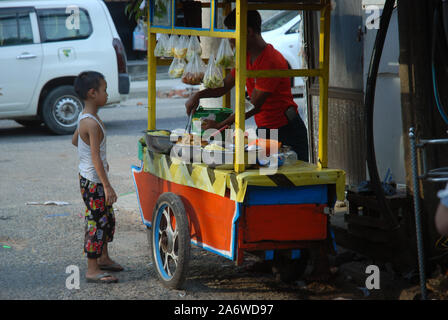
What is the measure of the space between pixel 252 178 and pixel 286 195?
0.95 ft

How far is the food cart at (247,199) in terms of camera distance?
14.1ft

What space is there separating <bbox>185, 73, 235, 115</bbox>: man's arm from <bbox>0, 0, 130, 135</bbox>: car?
21.7 feet

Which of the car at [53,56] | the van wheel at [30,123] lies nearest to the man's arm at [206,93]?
the car at [53,56]

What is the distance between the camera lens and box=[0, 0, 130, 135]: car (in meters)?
11.5

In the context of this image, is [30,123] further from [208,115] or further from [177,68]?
[208,115]

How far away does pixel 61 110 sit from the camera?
11844mm

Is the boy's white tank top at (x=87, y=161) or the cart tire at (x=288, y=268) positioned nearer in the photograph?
the cart tire at (x=288, y=268)

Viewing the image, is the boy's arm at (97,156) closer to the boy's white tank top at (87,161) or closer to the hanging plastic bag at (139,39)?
the boy's white tank top at (87,161)

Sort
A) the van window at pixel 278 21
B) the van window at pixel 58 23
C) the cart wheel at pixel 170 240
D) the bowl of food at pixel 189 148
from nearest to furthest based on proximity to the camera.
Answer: the cart wheel at pixel 170 240 < the bowl of food at pixel 189 148 < the van window at pixel 58 23 < the van window at pixel 278 21

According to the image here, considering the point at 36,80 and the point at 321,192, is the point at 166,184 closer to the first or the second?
the point at 321,192

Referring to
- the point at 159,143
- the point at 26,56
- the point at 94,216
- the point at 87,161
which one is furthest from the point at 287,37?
the point at 94,216

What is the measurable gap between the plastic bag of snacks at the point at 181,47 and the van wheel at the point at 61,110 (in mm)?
6925

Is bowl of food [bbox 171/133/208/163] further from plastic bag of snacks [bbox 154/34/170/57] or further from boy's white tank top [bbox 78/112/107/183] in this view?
plastic bag of snacks [bbox 154/34/170/57]

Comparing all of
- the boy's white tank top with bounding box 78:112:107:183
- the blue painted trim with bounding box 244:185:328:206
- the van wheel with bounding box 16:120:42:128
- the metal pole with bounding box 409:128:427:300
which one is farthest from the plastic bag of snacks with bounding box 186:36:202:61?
the van wheel with bounding box 16:120:42:128
